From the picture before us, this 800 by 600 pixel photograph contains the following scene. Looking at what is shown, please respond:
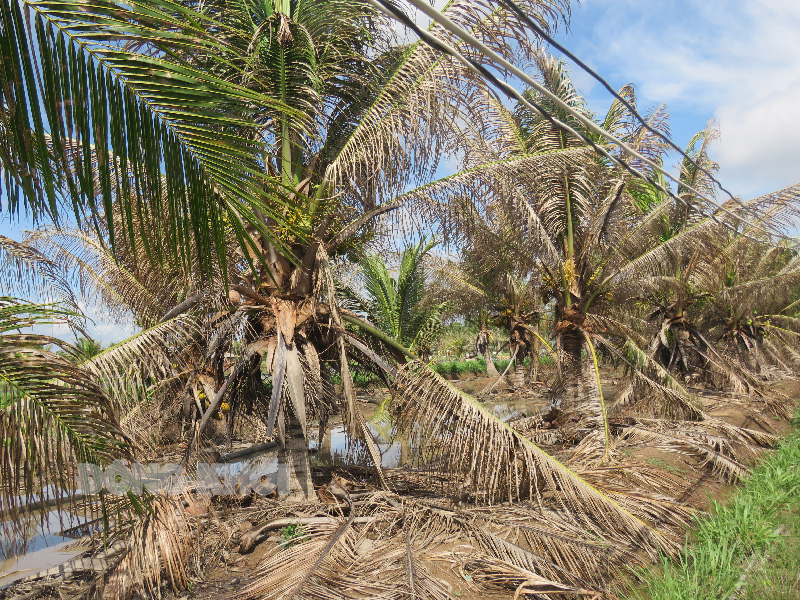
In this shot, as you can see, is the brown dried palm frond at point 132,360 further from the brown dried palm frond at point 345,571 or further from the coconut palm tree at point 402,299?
the coconut palm tree at point 402,299

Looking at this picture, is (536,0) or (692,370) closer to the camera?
(536,0)

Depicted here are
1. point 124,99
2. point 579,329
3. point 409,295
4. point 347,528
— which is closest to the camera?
point 124,99

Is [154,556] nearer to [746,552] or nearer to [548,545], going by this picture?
[548,545]

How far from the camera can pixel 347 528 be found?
498cm

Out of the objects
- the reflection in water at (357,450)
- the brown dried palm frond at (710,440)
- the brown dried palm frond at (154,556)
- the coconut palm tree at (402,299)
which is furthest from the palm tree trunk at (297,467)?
the coconut palm tree at (402,299)

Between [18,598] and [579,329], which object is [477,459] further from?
[579,329]

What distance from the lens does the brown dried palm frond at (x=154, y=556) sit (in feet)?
13.4

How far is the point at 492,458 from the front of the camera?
5348 mm

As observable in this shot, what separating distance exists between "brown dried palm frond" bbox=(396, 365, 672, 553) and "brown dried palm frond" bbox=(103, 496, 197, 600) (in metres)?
2.34

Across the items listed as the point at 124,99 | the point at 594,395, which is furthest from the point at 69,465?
the point at 594,395

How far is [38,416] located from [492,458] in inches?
159

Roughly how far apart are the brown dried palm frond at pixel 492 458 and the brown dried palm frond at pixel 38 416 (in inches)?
137

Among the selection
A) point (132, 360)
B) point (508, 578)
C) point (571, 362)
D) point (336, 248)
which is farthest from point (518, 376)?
point (132, 360)

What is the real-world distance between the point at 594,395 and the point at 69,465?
7.25m
